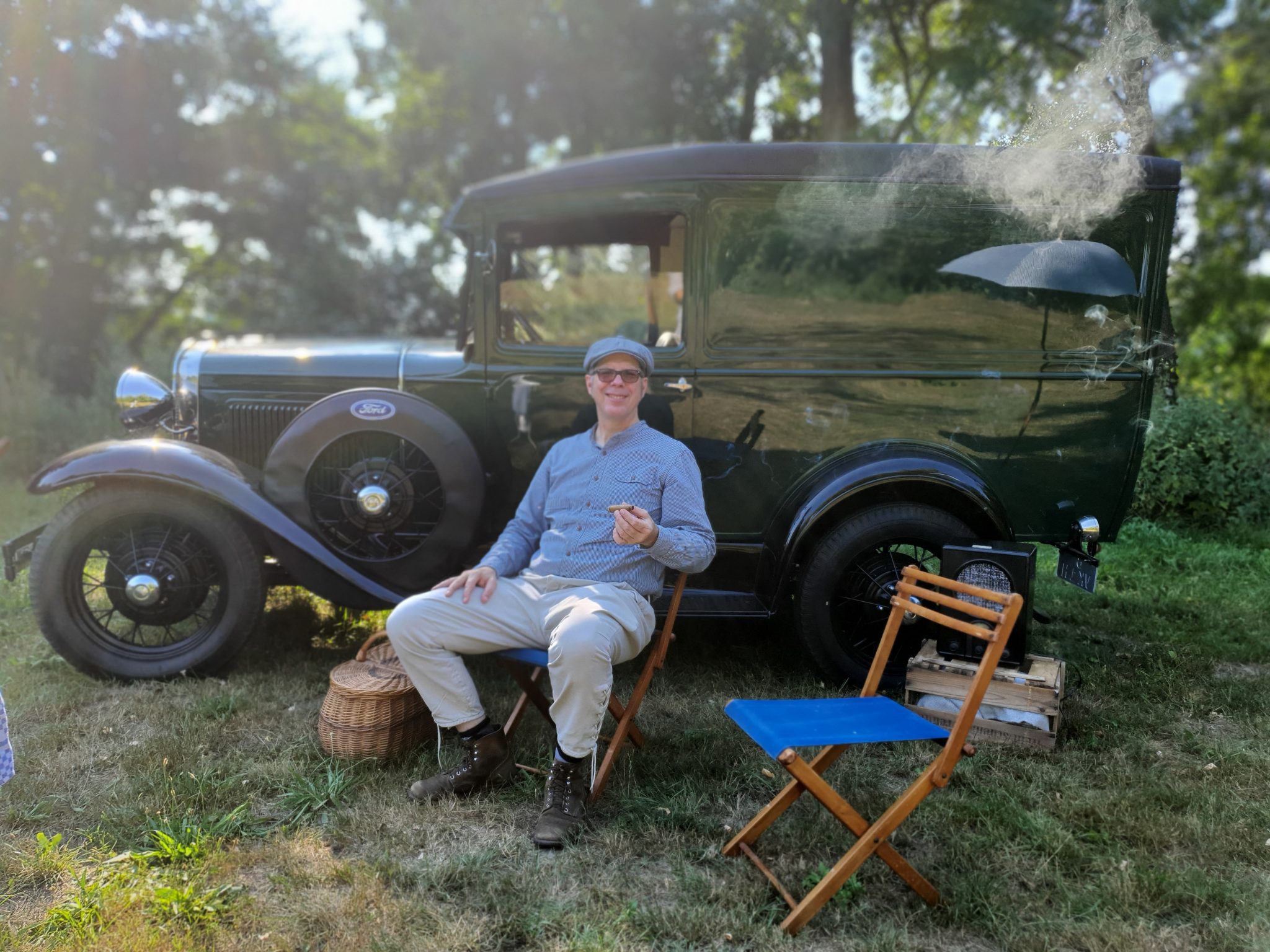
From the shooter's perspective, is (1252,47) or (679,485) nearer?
(679,485)

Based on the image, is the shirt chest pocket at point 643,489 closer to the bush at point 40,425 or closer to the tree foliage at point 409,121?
the bush at point 40,425

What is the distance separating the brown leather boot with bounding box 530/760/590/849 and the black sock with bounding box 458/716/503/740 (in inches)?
12.1

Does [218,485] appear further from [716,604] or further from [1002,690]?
[1002,690]

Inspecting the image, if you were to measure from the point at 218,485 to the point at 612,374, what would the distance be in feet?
6.17

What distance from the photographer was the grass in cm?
233

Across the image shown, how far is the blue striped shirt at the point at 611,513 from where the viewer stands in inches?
123

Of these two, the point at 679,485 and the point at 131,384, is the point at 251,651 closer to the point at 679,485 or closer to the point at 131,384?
the point at 131,384

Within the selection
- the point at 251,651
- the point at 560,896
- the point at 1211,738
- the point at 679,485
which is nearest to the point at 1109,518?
the point at 1211,738

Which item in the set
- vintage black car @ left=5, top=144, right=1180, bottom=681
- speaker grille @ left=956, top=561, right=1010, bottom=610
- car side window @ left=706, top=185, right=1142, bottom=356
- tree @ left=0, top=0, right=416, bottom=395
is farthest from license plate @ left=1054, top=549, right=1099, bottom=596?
tree @ left=0, top=0, right=416, bottom=395

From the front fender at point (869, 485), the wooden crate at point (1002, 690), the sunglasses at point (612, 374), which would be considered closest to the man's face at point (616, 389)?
the sunglasses at point (612, 374)

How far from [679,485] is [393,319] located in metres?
13.5

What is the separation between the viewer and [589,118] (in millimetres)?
14594

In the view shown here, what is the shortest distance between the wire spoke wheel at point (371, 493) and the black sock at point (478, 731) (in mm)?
1112

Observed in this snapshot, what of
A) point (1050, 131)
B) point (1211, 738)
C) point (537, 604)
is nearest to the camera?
point (537, 604)
